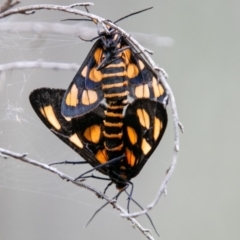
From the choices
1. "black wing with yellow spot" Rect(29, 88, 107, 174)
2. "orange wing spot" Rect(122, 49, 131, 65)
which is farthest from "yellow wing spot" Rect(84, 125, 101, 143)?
"orange wing spot" Rect(122, 49, 131, 65)

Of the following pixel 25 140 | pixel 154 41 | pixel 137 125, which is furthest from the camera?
pixel 25 140

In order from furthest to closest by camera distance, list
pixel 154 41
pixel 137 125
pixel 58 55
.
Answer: pixel 58 55 → pixel 154 41 → pixel 137 125

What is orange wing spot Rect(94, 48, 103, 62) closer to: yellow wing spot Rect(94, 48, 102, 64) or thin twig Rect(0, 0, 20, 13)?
yellow wing spot Rect(94, 48, 102, 64)

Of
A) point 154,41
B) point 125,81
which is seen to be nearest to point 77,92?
point 125,81

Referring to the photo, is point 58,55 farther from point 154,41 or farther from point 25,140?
point 154,41

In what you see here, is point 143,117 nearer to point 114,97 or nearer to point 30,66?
point 114,97

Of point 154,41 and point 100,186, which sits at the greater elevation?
point 154,41
